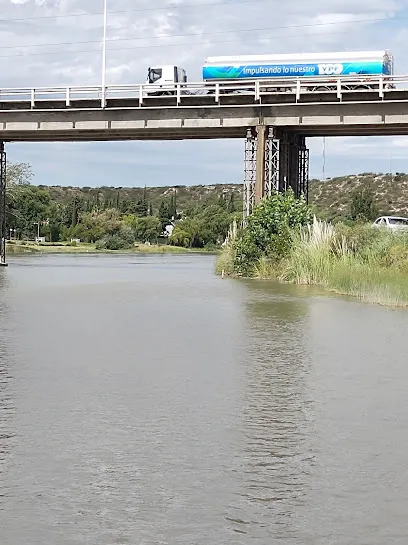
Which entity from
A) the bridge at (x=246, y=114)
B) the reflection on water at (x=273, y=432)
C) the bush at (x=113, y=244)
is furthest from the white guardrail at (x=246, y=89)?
the bush at (x=113, y=244)

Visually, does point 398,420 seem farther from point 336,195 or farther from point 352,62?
point 336,195

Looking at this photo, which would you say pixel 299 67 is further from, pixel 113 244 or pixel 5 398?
pixel 113 244

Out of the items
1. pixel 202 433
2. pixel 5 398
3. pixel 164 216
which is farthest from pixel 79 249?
pixel 202 433

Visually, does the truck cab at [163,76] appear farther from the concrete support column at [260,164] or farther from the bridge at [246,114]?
the concrete support column at [260,164]

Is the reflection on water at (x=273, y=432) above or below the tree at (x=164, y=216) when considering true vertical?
below

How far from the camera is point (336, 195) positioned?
12775 cm

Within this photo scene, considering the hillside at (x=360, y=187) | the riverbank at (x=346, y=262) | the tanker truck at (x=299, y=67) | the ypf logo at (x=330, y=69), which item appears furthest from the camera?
the hillside at (x=360, y=187)

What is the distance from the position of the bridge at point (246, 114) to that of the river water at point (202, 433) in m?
22.2

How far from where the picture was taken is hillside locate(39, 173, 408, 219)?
379 ft

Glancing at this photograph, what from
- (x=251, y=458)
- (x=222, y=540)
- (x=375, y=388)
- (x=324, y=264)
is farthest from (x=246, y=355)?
(x=324, y=264)

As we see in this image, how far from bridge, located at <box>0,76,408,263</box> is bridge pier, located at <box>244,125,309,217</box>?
0.04 m

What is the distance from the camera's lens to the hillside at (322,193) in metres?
116

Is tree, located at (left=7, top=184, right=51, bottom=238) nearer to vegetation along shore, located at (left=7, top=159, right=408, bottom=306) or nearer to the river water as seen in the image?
vegetation along shore, located at (left=7, top=159, right=408, bottom=306)

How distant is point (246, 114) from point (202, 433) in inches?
1273
